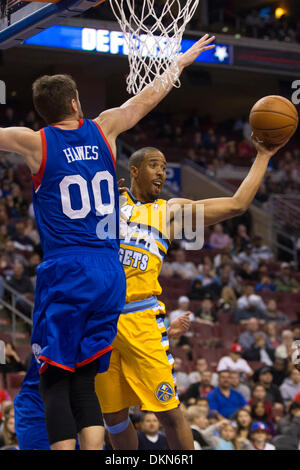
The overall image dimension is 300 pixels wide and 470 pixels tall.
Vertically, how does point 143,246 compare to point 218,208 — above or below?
below

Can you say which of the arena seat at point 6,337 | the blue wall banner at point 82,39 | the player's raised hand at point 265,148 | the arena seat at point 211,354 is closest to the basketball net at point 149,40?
the player's raised hand at point 265,148

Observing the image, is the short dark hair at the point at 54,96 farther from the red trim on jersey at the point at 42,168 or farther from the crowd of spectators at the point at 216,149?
the crowd of spectators at the point at 216,149

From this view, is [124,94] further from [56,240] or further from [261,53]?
[56,240]

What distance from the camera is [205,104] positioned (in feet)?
72.1

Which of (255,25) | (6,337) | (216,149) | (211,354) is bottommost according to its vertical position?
(211,354)

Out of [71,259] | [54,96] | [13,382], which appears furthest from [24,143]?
[13,382]

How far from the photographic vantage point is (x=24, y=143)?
333 cm

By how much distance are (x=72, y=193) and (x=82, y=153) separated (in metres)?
0.20

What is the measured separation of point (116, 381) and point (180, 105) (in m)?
18.1

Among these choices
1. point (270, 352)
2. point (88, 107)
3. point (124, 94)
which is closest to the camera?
point (270, 352)

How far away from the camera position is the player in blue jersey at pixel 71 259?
324 centimetres

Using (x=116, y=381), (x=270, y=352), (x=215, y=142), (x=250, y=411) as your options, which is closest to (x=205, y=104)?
(x=215, y=142)

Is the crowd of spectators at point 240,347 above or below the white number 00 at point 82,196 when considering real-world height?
below

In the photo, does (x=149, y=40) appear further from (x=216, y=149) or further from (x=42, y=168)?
(x=216, y=149)
